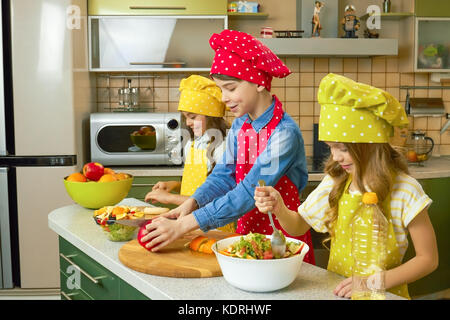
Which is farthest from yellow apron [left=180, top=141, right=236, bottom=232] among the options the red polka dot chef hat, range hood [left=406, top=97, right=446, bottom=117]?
range hood [left=406, top=97, right=446, bottom=117]

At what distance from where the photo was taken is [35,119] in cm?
328

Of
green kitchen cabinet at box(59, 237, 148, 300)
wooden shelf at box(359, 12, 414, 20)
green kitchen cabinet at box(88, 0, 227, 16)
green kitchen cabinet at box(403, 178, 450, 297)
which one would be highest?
green kitchen cabinet at box(88, 0, 227, 16)

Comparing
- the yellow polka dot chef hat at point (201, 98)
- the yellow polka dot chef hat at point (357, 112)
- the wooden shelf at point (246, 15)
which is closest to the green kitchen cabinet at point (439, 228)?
the wooden shelf at point (246, 15)

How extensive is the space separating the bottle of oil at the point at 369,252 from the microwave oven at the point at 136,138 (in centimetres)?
210

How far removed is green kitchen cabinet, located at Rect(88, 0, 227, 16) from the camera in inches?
136

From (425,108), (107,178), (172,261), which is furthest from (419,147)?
(172,261)

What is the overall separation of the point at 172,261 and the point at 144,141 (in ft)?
6.75

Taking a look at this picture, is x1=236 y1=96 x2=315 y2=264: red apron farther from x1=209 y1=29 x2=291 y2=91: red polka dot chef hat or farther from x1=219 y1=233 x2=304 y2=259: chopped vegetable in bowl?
x1=219 y1=233 x2=304 y2=259: chopped vegetable in bowl

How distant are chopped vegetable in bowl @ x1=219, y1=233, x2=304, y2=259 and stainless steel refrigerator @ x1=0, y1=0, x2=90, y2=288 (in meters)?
2.24

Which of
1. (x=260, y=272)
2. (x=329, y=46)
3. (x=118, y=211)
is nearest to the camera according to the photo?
(x=260, y=272)

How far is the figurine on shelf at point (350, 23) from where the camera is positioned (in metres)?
3.50

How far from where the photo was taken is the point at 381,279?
120cm

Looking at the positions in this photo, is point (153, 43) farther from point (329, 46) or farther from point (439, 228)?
point (439, 228)

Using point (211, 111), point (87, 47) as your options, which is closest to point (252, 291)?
point (211, 111)
